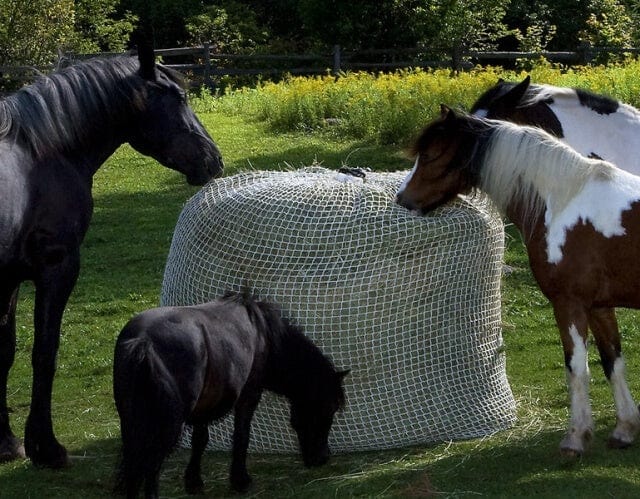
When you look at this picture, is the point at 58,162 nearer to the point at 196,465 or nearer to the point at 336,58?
the point at 196,465

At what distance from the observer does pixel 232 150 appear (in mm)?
16078

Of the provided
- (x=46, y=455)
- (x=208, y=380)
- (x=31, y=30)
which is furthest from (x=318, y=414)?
(x=31, y=30)

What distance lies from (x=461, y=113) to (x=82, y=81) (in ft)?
6.82

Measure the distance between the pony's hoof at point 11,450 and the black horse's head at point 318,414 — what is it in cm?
157

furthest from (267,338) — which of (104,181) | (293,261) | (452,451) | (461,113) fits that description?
(104,181)

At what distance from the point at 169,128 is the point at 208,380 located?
1.61 metres

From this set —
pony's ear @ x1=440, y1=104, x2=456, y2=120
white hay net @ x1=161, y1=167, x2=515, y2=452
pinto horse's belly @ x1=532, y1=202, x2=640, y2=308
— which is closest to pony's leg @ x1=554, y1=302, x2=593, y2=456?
pinto horse's belly @ x1=532, y1=202, x2=640, y2=308

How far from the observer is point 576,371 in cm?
545

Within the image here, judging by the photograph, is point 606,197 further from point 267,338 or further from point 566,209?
point 267,338

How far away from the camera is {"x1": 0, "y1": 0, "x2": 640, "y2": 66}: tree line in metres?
24.7

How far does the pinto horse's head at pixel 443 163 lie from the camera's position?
5.73 metres

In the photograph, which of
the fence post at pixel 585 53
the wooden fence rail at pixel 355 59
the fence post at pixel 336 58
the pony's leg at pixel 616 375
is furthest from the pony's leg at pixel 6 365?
the fence post at pixel 585 53

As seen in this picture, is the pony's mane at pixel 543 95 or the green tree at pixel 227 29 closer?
the pony's mane at pixel 543 95

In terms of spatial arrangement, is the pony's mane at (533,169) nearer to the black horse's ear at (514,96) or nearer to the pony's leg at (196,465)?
the black horse's ear at (514,96)
